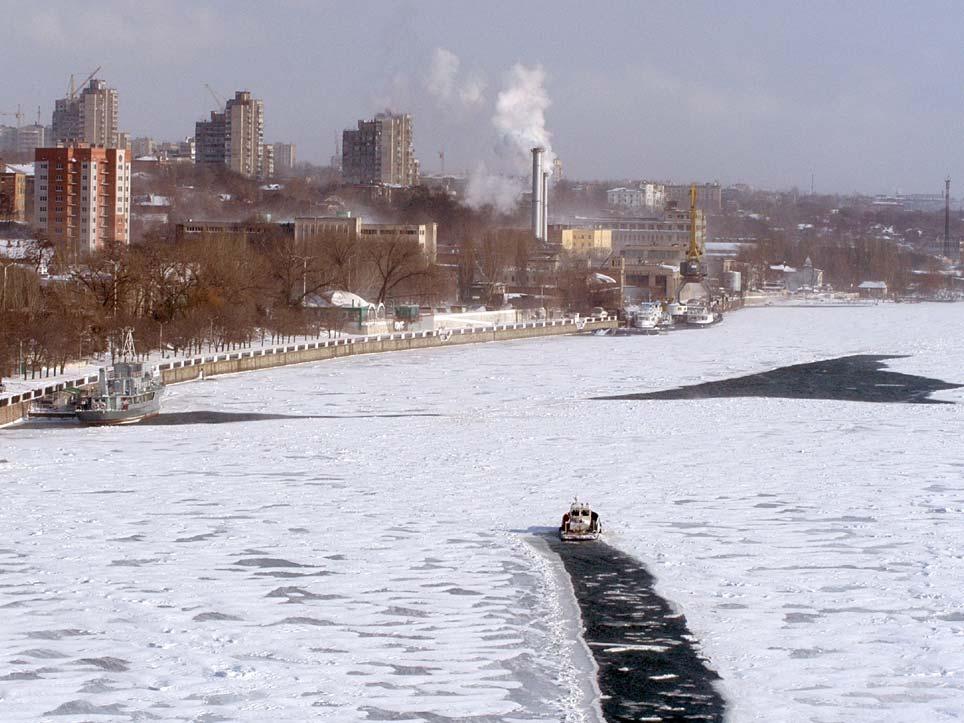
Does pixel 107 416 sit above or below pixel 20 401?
below

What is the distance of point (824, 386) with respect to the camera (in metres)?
18.5

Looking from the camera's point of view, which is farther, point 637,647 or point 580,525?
point 580,525

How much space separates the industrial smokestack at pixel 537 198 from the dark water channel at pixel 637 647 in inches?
1551

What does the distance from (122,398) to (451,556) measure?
7259 millimetres

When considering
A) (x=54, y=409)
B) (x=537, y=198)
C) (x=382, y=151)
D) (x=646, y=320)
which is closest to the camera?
(x=54, y=409)

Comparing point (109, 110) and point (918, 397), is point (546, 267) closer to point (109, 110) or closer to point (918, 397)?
point (918, 397)

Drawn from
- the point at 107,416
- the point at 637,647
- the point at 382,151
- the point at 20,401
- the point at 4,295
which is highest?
the point at 382,151

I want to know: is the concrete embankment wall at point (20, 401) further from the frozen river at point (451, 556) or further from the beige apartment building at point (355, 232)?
the beige apartment building at point (355, 232)

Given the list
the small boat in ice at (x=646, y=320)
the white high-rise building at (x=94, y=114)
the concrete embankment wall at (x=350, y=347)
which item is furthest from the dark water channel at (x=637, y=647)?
the white high-rise building at (x=94, y=114)

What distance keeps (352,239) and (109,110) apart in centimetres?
4856

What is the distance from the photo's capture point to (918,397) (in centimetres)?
1705

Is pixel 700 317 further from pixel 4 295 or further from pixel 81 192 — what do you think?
pixel 4 295

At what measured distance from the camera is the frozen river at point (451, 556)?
625cm

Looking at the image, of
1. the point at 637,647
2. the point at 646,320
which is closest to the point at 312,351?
the point at 646,320
